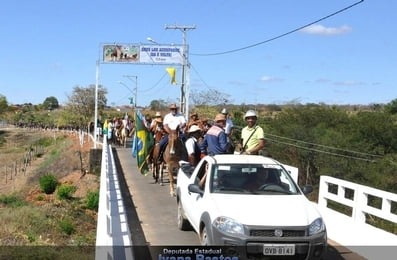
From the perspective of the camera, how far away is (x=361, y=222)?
8914 millimetres

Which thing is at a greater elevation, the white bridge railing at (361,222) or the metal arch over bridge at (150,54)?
the metal arch over bridge at (150,54)

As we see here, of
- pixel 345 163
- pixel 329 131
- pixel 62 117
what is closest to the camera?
pixel 345 163

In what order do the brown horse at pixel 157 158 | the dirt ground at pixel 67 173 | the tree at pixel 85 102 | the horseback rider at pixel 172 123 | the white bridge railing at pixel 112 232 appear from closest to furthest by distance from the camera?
the white bridge railing at pixel 112 232 < the horseback rider at pixel 172 123 < the brown horse at pixel 157 158 < the dirt ground at pixel 67 173 < the tree at pixel 85 102

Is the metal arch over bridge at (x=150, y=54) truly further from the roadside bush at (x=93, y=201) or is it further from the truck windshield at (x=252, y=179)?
the truck windshield at (x=252, y=179)

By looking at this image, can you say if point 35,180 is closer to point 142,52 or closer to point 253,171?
point 142,52

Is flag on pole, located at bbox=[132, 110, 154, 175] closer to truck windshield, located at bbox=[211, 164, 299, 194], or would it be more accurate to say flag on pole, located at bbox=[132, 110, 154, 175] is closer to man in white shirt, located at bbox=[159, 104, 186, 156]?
man in white shirt, located at bbox=[159, 104, 186, 156]

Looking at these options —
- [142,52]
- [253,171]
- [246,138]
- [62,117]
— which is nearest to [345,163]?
[142,52]

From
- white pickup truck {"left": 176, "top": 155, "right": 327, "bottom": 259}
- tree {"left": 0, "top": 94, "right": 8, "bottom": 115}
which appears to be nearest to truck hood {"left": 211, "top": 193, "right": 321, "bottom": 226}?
white pickup truck {"left": 176, "top": 155, "right": 327, "bottom": 259}

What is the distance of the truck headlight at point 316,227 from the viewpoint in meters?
6.82

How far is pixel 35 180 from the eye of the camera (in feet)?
148

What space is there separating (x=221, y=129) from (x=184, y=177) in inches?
75.6

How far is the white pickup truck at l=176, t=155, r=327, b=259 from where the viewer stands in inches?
263

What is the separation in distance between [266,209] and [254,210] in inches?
6.5

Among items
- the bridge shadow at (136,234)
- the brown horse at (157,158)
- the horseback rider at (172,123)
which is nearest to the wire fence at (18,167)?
the brown horse at (157,158)
